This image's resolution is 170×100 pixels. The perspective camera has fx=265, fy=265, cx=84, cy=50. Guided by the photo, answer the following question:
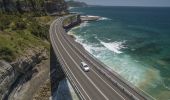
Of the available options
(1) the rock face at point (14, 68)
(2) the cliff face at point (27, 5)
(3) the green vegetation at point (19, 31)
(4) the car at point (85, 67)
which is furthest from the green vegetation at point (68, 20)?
(4) the car at point (85, 67)

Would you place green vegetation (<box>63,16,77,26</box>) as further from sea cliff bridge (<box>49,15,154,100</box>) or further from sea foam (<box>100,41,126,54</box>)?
sea cliff bridge (<box>49,15,154,100</box>)

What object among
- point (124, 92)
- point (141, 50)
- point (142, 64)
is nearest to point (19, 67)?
point (124, 92)

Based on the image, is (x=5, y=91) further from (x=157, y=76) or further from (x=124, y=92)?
(x=157, y=76)

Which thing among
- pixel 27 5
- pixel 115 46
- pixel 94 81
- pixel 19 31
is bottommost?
pixel 115 46

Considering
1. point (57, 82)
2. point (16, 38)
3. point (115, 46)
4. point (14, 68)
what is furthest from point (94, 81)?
point (115, 46)

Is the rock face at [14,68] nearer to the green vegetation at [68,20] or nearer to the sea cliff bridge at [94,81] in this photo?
the sea cliff bridge at [94,81]

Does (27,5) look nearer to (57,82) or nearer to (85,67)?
(57,82)

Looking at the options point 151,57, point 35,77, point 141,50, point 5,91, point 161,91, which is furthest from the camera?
point 141,50

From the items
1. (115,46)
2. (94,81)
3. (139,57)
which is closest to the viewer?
(94,81)

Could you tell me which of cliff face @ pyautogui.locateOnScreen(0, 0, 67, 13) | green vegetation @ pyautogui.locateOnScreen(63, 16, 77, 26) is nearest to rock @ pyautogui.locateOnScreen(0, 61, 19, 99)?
cliff face @ pyautogui.locateOnScreen(0, 0, 67, 13)
